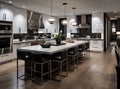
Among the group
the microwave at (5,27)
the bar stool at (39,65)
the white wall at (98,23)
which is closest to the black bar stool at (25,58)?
the bar stool at (39,65)

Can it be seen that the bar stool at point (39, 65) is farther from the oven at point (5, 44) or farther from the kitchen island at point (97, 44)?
Result: the kitchen island at point (97, 44)

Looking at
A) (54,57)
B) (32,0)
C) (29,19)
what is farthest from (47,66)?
(29,19)

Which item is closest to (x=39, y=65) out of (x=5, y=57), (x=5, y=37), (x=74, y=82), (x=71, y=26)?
(x=74, y=82)

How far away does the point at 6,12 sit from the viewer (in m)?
6.19

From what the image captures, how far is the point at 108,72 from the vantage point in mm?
4758

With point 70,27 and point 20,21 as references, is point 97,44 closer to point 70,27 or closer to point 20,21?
point 70,27

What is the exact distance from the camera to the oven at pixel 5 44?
5.79m

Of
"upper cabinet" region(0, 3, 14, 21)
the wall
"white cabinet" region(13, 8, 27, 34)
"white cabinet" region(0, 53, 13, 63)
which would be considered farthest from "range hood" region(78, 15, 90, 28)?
"white cabinet" region(0, 53, 13, 63)

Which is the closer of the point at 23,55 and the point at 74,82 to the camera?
the point at 74,82

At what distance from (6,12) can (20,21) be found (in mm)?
1322

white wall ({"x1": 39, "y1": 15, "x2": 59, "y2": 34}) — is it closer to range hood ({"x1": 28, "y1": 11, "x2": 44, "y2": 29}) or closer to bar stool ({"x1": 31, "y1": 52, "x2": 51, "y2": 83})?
range hood ({"x1": 28, "y1": 11, "x2": 44, "y2": 29})

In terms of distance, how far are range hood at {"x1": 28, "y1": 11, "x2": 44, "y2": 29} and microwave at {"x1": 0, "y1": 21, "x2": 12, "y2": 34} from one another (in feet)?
6.59

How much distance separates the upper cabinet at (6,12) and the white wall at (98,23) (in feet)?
19.0

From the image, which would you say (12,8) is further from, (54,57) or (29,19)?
(54,57)
